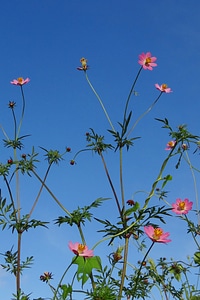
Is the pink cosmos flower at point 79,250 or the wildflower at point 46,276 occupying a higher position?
the wildflower at point 46,276

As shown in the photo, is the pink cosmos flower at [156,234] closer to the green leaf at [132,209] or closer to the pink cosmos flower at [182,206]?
the green leaf at [132,209]

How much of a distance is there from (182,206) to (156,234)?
29.6 inches

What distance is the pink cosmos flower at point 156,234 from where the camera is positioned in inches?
96.6

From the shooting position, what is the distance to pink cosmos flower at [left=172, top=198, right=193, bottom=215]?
3.15m

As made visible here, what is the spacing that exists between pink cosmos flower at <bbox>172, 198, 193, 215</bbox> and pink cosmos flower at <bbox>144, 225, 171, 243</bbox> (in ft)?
2.24

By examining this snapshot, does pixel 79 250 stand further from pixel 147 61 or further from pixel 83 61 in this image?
pixel 83 61

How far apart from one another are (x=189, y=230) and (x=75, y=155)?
1246 millimetres

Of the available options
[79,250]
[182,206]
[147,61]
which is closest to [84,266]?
[79,250]

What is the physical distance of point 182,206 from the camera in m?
3.16

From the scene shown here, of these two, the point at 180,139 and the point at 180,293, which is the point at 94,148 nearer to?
the point at 180,139

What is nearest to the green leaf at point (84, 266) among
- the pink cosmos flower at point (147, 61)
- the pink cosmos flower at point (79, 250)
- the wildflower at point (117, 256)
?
the pink cosmos flower at point (79, 250)

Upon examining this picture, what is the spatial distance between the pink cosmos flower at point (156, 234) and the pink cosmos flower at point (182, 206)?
0.68 m

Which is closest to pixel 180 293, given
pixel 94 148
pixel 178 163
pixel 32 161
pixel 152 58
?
pixel 178 163

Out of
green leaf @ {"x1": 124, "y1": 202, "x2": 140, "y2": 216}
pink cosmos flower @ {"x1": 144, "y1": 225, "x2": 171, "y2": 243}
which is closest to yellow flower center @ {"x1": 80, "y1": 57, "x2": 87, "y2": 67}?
green leaf @ {"x1": 124, "y1": 202, "x2": 140, "y2": 216}
